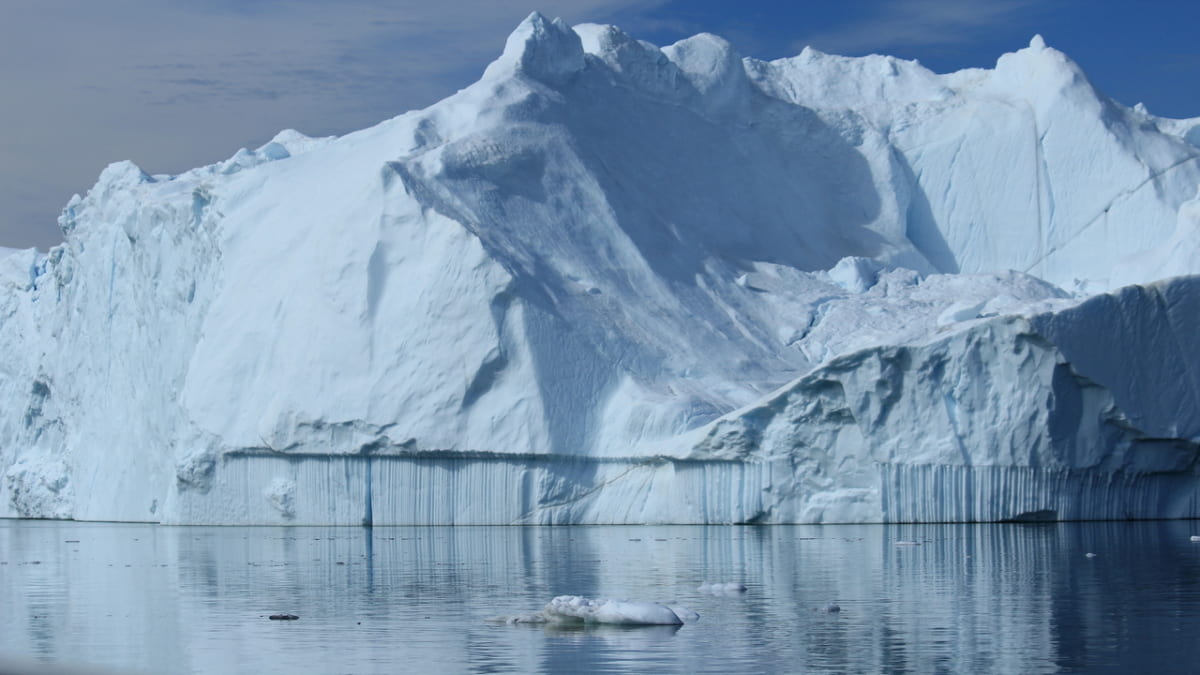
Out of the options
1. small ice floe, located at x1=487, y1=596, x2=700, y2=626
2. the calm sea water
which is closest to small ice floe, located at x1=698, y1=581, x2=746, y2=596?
the calm sea water

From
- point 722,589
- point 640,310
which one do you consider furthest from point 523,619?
point 640,310

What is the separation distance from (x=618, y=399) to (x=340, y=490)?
14.9 feet

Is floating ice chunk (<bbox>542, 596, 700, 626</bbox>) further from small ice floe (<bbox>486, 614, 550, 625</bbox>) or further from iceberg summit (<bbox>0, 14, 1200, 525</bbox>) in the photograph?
iceberg summit (<bbox>0, 14, 1200, 525</bbox>)

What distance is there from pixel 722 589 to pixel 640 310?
1558 centimetres

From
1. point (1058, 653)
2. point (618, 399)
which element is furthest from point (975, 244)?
point (1058, 653)

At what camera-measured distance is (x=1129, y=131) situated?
33312mm

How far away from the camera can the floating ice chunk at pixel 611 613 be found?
9883 mm

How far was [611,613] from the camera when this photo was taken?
991 cm

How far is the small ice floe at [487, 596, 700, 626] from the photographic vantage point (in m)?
9.89

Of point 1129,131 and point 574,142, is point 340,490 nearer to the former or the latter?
point 574,142

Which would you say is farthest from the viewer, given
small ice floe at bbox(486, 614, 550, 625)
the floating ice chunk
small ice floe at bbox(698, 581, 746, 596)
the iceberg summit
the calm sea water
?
the iceberg summit

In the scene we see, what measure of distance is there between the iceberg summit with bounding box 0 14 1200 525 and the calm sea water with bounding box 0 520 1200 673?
220cm

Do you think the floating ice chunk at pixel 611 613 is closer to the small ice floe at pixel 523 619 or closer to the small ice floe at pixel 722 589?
the small ice floe at pixel 523 619

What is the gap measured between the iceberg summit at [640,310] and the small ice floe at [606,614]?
12.7 m
